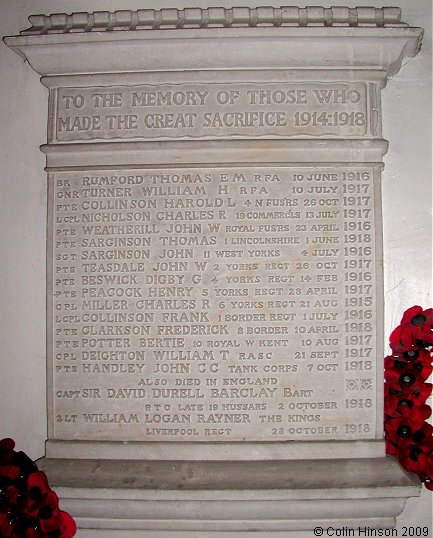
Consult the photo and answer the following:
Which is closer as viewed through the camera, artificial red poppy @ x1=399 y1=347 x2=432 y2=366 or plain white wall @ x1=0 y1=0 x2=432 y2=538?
artificial red poppy @ x1=399 y1=347 x2=432 y2=366

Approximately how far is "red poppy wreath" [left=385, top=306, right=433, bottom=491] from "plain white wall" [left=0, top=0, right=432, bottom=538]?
0.43 feet

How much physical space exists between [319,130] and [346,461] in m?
1.28

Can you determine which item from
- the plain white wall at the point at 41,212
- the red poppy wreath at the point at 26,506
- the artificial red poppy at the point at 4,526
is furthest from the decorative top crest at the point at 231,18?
the artificial red poppy at the point at 4,526

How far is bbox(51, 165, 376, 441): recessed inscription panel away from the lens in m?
1.79

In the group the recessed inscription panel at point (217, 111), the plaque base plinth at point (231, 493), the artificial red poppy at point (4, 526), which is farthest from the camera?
the recessed inscription panel at point (217, 111)

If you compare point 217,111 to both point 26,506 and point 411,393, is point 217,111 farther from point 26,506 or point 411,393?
point 26,506

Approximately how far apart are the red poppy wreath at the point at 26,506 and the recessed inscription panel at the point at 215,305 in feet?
1.01

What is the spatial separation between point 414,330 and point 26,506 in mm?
1485

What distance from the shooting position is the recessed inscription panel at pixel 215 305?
1794mm

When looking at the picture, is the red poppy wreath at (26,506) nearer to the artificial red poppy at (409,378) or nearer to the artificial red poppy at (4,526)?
the artificial red poppy at (4,526)

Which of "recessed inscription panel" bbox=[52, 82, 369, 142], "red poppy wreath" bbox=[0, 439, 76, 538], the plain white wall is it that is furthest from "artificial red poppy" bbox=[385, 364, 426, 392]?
"red poppy wreath" bbox=[0, 439, 76, 538]

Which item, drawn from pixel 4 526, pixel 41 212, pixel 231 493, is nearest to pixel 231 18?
pixel 41 212

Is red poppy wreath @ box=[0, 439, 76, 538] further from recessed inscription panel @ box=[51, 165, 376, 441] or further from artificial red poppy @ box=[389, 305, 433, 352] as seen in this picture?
artificial red poppy @ box=[389, 305, 433, 352]

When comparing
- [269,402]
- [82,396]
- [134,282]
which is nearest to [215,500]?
[269,402]
